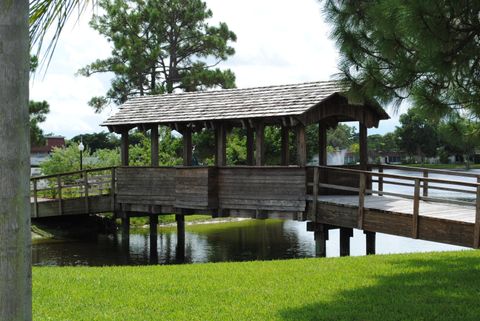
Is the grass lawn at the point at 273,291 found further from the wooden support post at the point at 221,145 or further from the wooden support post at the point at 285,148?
the wooden support post at the point at 285,148

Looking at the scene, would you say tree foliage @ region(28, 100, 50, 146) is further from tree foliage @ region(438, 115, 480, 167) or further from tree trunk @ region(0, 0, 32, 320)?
tree trunk @ region(0, 0, 32, 320)

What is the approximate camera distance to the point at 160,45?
39.2 meters

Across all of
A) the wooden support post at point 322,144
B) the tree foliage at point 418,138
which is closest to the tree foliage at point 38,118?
the wooden support post at point 322,144

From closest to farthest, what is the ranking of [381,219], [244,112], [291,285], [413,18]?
[413,18] → [291,285] → [381,219] → [244,112]

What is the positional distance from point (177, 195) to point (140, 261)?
2809 millimetres

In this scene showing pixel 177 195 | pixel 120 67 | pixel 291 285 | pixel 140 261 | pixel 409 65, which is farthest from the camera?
pixel 120 67

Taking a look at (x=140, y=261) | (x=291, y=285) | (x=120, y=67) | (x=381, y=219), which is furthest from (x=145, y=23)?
(x=291, y=285)

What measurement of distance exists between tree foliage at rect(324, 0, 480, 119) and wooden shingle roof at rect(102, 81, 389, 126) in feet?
19.0

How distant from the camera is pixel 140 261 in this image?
19.3m

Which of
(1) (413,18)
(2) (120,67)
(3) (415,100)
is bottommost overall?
(3) (415,100)

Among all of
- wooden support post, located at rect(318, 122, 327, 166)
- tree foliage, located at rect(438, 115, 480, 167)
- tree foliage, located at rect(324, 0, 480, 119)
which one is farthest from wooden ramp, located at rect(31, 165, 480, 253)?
tree foliage, located at rect(324, 0, 480, 119)

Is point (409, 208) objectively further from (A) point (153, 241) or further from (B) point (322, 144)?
(A) point (153, 241)

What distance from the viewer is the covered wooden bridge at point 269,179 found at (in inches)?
536

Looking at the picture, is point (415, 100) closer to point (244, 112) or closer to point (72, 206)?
point (244, 112)
